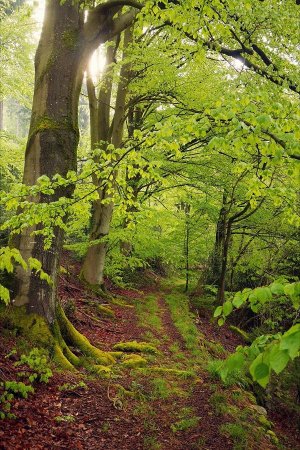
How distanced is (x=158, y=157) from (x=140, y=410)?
8.02 metres

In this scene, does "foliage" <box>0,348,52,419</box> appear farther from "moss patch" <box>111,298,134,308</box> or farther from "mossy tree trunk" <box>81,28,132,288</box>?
"moss patch" <box>111,298,134,308</box>

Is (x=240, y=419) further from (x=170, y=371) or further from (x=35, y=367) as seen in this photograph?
(x=35, y=367)

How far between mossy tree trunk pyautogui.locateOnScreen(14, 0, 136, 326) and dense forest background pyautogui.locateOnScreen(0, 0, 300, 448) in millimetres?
19

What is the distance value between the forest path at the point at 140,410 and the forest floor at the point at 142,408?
1 cm

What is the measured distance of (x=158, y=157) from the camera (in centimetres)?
1168

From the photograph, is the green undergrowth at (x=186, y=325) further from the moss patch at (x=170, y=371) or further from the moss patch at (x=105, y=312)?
the moss patch at (x=105, y=312)

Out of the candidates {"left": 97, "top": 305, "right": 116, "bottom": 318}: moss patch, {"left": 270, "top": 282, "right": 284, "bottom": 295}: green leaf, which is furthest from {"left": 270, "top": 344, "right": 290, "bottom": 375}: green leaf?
{"left": 97, "top": 305, "right": 116, "bottom": 318}: moss patch

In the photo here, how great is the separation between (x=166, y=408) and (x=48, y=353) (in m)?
2.09

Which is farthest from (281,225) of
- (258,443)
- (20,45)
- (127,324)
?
(20,45)

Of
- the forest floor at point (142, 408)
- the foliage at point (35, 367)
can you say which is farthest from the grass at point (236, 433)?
the foliage at point (35, 367)

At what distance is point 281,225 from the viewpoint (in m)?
13.5

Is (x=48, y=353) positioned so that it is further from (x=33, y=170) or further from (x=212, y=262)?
(x=212, y=262)

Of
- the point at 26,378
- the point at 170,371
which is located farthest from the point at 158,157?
the point at 26,378

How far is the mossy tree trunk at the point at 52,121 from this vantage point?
19.9 feet
